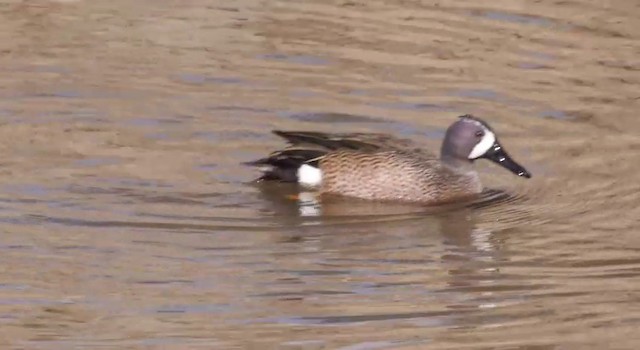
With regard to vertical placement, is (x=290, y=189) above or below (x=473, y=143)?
below

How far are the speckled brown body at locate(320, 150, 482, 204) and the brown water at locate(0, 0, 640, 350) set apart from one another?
0.13 m

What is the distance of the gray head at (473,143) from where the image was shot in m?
9.95

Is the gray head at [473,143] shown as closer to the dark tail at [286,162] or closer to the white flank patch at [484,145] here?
the white flank patch at [484,145]

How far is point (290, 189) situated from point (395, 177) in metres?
0.64

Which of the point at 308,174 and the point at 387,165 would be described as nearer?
the point at 387,165

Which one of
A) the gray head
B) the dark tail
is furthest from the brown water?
the gray head

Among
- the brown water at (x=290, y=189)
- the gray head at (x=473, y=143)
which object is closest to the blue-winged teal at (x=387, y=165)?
the gray head at (x=473, y=143)

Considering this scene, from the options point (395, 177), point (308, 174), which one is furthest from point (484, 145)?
point (308, 174)

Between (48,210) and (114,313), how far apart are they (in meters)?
1.94

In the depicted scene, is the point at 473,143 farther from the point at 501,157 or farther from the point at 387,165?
the point at 387,165

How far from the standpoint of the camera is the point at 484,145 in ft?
32.7

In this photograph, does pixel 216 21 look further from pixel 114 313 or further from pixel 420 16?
pixel 114 313

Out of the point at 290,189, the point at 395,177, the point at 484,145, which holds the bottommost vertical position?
the point at 290,189

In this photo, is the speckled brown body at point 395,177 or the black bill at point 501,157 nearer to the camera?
the speckled brown body at point 395,177
